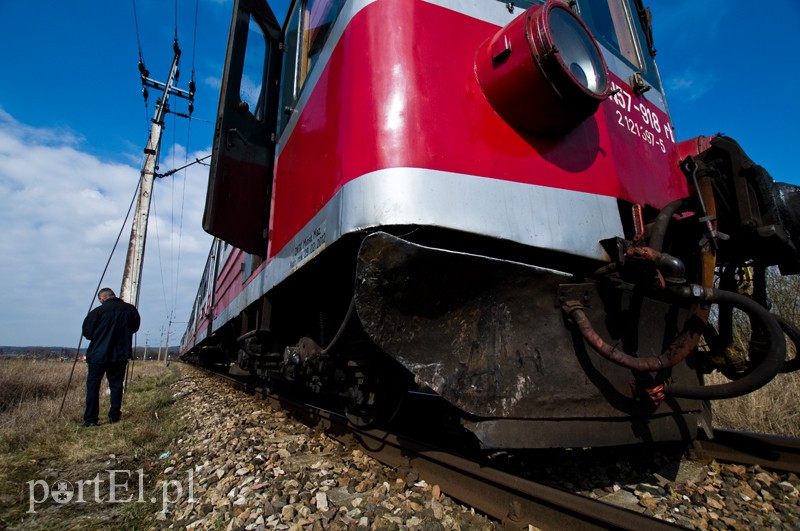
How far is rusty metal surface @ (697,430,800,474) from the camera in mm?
2318

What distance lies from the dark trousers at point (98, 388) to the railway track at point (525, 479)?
3652mm

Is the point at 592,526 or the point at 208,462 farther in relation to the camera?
the point at 208,462

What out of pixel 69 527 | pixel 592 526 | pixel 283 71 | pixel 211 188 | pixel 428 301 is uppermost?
pixel 283 71

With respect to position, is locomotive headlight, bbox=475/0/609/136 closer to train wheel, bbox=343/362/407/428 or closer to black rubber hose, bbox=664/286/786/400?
black rubber hose, bbox=664/286/786/400

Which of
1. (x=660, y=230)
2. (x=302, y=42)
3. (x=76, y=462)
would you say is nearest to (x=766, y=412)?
(x=660, y=230)

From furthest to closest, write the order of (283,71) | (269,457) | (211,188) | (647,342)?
(283,71) < (269,457) < (211,188) < (647,342)

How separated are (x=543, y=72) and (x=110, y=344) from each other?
6140mm

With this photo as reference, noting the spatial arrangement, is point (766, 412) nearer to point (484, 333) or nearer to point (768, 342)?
point (768, 342)

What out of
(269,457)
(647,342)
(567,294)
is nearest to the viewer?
(567,294)

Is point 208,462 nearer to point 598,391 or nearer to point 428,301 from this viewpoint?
point 428,301

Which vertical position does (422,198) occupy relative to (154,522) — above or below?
above

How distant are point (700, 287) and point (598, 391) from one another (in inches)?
23.5

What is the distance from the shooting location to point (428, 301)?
173 cm

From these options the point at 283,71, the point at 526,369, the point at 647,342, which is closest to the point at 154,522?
the point at 526,369
